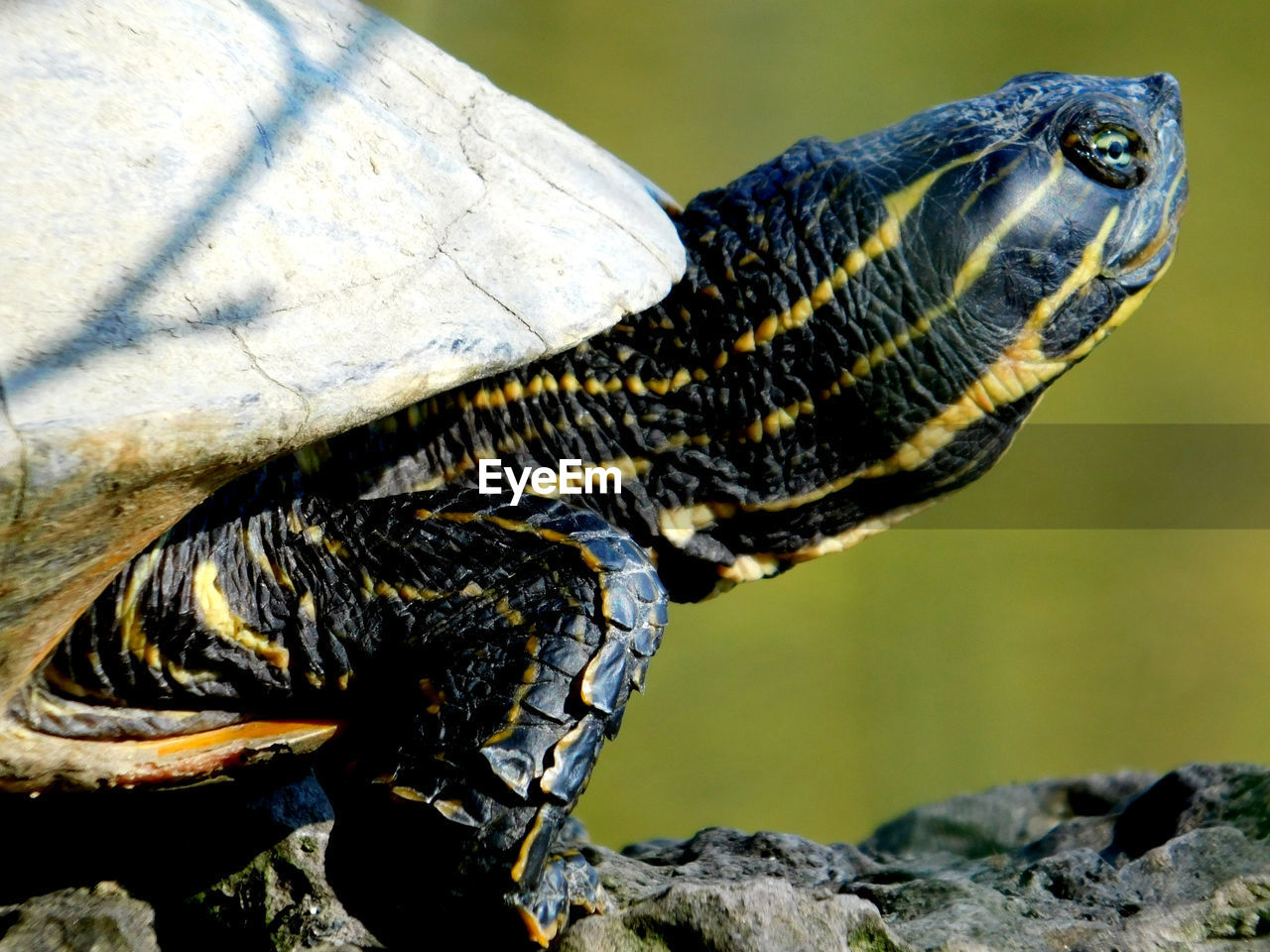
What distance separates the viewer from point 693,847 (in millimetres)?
1316

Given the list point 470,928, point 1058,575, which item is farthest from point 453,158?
point 1058,575

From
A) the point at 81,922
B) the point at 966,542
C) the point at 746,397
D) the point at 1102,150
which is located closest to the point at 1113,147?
the point at 1102,150

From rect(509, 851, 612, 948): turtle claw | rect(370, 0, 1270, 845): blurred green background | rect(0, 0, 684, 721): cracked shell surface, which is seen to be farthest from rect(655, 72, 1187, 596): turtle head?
rect(370, 0, 1270, 845): blurred green background

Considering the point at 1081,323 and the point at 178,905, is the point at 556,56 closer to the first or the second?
the point at 1081,323

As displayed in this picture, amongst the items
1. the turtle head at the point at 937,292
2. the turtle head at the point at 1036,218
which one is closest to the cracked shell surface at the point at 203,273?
the turtle head at the point at 937,292

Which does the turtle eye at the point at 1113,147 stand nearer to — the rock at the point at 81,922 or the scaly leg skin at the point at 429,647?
the scaly leg skin at the point at 429,647

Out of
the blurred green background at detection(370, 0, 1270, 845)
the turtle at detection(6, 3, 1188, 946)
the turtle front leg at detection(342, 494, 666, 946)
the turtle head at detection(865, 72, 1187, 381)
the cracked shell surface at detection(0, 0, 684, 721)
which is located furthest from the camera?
the blurred green background at detection(370, 0, 1270, 845)

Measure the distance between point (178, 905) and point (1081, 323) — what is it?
1.14 metres

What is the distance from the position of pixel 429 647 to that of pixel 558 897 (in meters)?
0.24

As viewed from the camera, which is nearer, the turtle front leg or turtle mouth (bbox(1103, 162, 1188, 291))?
the turtle front leg

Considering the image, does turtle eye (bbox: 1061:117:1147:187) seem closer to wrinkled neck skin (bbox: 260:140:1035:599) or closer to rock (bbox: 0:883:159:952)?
wrinkled neck skin (bbox: 260:140:1035:599)

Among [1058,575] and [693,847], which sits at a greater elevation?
[1058,575]

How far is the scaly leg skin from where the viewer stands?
860mm

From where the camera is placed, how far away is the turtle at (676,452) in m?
0.96
